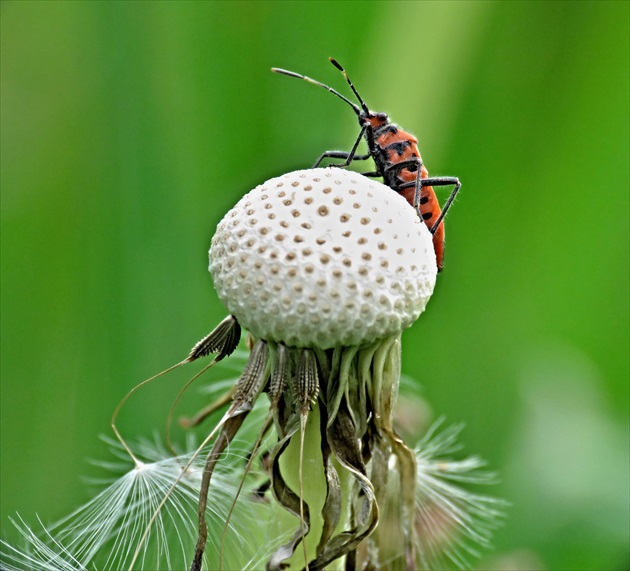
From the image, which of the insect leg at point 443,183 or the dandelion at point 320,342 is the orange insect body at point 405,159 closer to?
the insect leg at point 443,183

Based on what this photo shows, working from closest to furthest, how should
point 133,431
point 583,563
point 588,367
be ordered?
point 583,563
point 133,431
point 588,367

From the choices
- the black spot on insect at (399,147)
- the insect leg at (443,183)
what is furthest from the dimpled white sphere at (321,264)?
the black spot on insect at (399,147)

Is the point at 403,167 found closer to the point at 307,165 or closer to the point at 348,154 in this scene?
the point at 348,154

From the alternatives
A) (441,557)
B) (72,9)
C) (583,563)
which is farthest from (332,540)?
(72,9)

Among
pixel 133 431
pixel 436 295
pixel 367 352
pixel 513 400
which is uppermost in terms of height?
pixel 367 352

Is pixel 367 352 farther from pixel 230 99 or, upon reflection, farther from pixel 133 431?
pixel 230 99

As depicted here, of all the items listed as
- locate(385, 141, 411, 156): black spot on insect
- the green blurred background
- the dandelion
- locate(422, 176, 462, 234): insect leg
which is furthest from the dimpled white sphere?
the green blurred background

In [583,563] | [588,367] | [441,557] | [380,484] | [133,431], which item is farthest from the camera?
[588,367]
